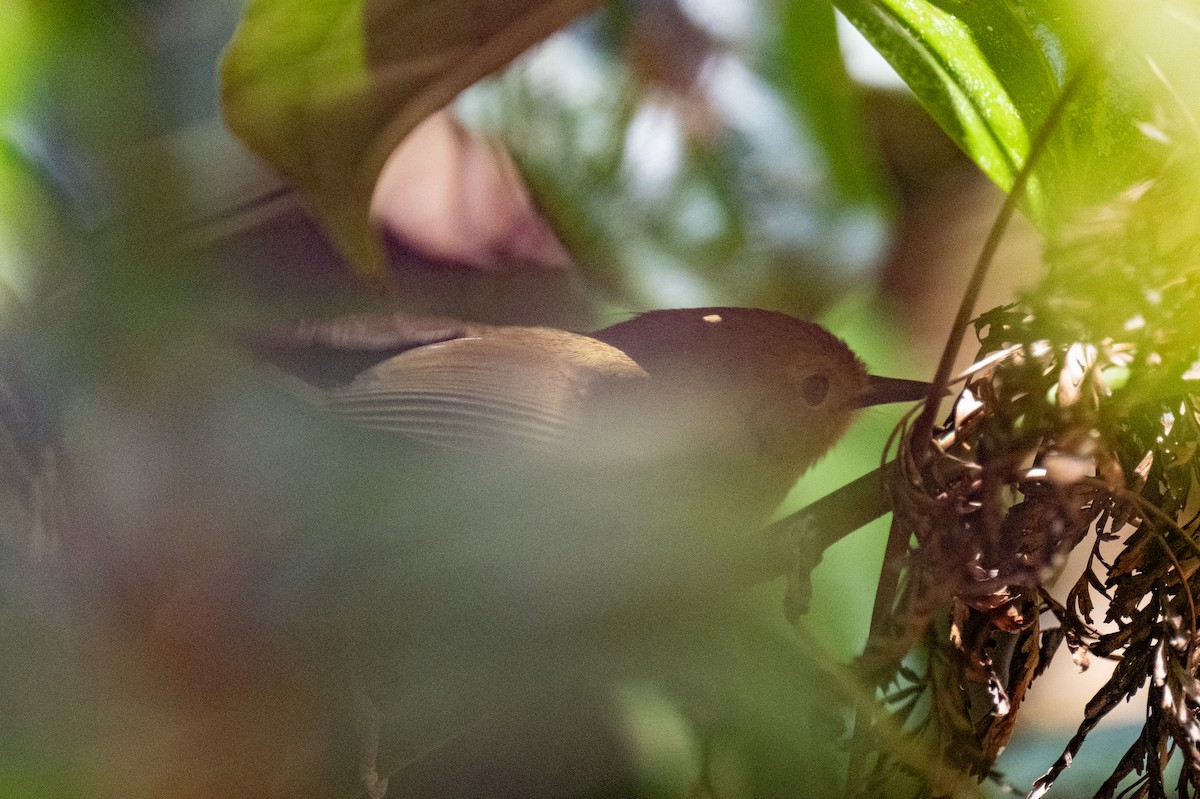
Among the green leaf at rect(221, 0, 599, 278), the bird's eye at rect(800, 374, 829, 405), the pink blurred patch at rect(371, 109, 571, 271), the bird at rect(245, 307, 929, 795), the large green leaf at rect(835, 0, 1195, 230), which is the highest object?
the large green leaf at rect(835, 0, 1195, 230)

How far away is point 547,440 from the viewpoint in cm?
33

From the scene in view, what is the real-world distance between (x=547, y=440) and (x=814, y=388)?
12cm

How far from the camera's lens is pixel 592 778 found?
0.35 meters

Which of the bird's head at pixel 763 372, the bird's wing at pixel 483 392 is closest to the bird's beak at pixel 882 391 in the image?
the bird's head at pixel 763 372

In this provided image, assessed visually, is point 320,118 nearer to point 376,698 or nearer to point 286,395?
point 286,395

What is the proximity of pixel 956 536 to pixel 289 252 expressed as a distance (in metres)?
0.26

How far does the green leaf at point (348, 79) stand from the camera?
1.10ft

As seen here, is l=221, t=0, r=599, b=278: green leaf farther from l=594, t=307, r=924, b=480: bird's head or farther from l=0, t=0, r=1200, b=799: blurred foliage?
l=594, t=307, r=924, b=480: bird's head

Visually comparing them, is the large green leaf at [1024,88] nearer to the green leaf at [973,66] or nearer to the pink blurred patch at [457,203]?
the green leaf at [973,66]

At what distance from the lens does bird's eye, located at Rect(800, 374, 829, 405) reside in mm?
374

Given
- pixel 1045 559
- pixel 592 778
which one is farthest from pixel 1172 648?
pixel 592 778

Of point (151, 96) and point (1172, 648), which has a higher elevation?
point (151, 96)

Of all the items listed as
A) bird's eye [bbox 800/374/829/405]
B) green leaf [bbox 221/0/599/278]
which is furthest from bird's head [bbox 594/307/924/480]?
green leaf [bbox 221/0/599/278]

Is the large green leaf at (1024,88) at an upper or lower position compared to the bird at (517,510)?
upper
